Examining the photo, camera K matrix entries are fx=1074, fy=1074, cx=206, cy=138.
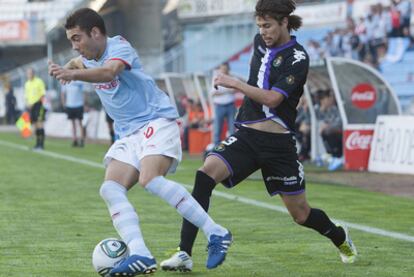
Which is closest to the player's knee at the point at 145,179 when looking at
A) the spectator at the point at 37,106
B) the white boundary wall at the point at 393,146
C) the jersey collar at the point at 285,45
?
the jersey collar at the point at 285,45

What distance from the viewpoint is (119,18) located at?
51781mm

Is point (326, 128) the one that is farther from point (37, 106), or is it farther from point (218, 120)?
point (37, 106)

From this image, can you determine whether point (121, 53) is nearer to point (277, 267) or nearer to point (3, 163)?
point (277, 267)

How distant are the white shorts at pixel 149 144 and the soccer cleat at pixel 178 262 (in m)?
0.59

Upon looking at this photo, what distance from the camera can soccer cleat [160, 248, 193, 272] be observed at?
7066 mm

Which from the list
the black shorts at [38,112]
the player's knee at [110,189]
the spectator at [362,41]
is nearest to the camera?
the player's knee at [110,189]

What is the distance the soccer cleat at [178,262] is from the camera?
7.07 metres

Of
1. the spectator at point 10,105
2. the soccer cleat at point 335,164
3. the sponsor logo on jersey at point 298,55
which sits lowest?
the spectator at point 10,105

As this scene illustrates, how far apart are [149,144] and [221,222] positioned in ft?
11.7

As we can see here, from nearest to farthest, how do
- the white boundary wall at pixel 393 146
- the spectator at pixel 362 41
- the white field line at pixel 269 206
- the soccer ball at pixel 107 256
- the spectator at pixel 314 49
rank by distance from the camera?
the soccer ball at pixel 107 256, the white field line at pixel 269 206, the white boundary wall at pixel 393 146, the spectator at pixel 362 41, the spectator at pixel 314 49

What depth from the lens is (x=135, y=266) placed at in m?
6.55

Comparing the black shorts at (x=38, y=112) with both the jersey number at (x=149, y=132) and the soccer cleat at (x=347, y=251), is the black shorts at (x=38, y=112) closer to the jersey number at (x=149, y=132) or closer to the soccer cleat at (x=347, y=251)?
the soccer cleat at (x=347, y=251)

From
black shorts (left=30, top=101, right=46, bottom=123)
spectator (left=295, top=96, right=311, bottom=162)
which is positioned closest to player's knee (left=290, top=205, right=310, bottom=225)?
spectator (left=295, top=96, right=311, bottom=162)

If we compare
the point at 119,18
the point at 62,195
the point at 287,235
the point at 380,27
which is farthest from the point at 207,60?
the point at 287,235
